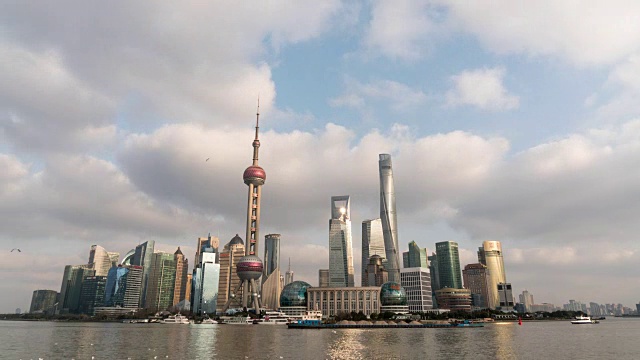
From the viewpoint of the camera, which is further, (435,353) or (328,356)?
(435,353)

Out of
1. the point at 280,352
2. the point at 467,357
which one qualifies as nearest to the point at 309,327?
the point at 280,352

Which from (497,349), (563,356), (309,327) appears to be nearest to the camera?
(563,356)

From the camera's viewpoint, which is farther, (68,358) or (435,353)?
(435,353)

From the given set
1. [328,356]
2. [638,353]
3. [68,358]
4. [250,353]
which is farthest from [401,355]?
[68,358]

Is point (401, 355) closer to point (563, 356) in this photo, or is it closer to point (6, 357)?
point (563, 356)

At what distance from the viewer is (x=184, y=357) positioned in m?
75.4

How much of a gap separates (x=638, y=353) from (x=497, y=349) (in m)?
26.4

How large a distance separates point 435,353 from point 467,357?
769 centimetres

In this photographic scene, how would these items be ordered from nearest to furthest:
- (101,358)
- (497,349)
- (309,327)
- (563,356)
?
(101,358) → (563,356) → (497,349) → (309,327)

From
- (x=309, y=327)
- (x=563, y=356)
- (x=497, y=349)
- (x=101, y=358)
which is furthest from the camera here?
(x=309, y=327)

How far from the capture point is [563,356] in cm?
8006

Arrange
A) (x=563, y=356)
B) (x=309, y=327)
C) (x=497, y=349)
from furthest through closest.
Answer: (x=309, y=327), (x=497, y=349), (x=563, y=356)

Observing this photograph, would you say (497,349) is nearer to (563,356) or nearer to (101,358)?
(563,356)

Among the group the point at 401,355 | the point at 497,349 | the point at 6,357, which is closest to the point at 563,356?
the point at 497,349
